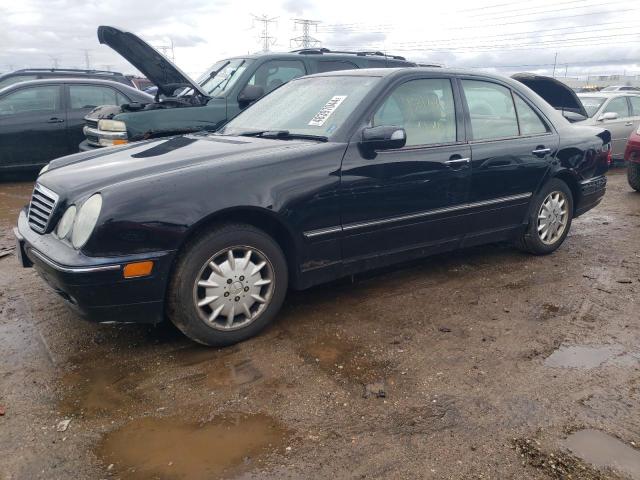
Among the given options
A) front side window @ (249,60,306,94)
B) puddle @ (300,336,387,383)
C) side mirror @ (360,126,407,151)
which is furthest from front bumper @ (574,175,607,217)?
front side window @ (249,60,306,94)

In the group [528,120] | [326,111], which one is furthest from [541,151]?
[326,111]

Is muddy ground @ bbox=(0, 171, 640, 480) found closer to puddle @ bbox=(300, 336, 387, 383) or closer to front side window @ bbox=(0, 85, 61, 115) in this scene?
puddle @ bbox=(300, 336, 387, 383)

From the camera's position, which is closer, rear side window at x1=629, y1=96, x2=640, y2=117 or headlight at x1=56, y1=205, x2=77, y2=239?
headlight at x1=56, y1=205, x2=77, y2=239

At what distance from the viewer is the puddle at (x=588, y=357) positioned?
3.12 metres

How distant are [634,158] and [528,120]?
4326 millimetres

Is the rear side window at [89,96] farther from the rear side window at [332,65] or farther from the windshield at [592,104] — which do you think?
the windshield at [592,104]

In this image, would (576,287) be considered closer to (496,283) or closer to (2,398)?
(496,283)

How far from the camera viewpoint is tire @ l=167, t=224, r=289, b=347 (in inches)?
120

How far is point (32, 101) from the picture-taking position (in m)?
8.35

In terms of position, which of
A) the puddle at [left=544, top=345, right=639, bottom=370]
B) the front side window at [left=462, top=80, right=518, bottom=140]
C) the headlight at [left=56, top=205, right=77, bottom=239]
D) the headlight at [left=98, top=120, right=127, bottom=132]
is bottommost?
the puddle at [left=544, top=345, right=639, bottom=370]

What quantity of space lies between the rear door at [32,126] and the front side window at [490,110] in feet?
21.6

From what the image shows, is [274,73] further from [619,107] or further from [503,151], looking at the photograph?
[619,107]

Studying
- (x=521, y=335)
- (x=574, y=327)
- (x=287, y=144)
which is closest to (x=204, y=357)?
(x=287, y=144)

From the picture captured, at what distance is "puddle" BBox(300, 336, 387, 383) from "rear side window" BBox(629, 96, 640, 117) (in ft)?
32.3
